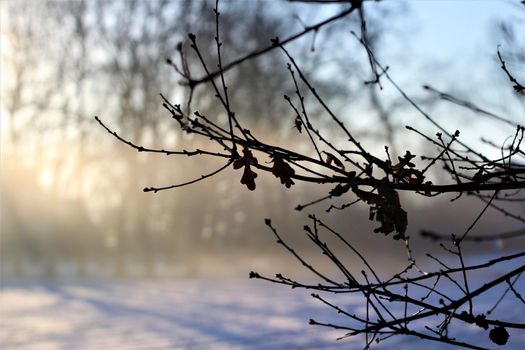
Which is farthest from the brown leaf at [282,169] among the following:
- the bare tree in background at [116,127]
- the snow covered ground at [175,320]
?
the bare tree in background at [116,127]

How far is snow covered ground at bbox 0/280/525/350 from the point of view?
24.4 ft

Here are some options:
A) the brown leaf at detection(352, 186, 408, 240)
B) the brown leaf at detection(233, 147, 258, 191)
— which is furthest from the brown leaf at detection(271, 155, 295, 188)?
the brown leaf at detection(352, 186, 408, 240)

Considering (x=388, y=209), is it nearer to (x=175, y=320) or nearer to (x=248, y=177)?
(x=248, y=177)

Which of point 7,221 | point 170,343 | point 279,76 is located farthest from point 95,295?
point 7,221

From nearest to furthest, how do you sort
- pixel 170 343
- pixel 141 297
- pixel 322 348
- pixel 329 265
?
pixel 322 348 → pixel 170 343 → pixel 141 297 → pixel 329 265

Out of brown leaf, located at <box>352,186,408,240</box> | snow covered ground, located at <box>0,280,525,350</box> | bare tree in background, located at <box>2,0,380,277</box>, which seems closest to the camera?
brown leaf, located at <box>352,186,408,240</box>

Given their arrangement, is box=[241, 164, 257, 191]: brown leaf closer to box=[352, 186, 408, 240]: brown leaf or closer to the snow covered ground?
box=[352, 186, 408, 240]: brown leaf

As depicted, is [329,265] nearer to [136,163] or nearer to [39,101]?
[136,163]

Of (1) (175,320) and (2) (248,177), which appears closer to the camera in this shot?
(2) (248,177)

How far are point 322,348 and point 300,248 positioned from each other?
15222 mm

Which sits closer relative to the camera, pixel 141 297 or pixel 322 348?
pixel 322 348

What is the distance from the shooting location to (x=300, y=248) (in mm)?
22016

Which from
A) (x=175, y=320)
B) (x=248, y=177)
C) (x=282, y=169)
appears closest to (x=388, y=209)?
(x=282, y=169)

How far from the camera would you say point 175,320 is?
9.57 metres
